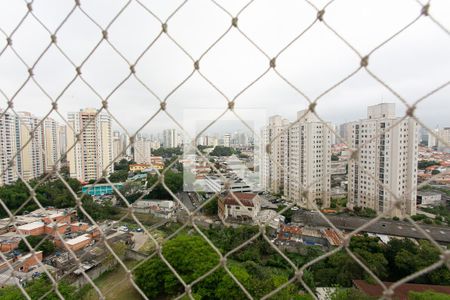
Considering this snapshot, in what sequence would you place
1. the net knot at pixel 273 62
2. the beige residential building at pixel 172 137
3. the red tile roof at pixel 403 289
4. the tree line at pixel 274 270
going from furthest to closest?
1. the tree line at pixel 274 270
2. the red tile roof at pixel 403 289
3. the beige residential building at pixel 172 137
4. the net knot at pixel 273 62

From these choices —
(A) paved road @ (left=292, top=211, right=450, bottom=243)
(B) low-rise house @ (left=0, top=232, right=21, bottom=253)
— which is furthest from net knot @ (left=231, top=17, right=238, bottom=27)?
(B) low-rise house @ (left=0, top=232, right=21, bottom=253)

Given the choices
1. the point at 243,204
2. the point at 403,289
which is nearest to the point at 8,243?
the point at 243,204

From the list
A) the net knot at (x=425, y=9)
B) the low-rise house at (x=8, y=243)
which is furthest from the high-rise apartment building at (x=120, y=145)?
the low-rise house at (x=8, y=243)

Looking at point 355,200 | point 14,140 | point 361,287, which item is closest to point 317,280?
point 361,287

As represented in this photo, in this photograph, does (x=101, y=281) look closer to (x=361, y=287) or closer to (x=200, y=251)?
(x=200, y=251)

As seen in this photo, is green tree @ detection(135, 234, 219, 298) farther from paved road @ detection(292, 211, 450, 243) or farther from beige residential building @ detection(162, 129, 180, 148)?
paved road @ detection(292, 211, 450, 243)

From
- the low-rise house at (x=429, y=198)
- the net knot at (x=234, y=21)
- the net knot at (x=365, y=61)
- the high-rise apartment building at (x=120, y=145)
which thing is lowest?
the low-rise house at (x=429, y=198)

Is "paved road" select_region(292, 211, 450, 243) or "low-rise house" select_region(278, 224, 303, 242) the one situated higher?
"paved road" select_region(292, 211, 450, 243)

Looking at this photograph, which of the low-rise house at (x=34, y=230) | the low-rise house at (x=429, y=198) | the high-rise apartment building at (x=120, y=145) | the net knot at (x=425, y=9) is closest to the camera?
the net knot at (x=425, y=9)

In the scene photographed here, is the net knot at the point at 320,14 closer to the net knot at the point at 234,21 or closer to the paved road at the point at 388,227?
the net knot at the point at 234,21
